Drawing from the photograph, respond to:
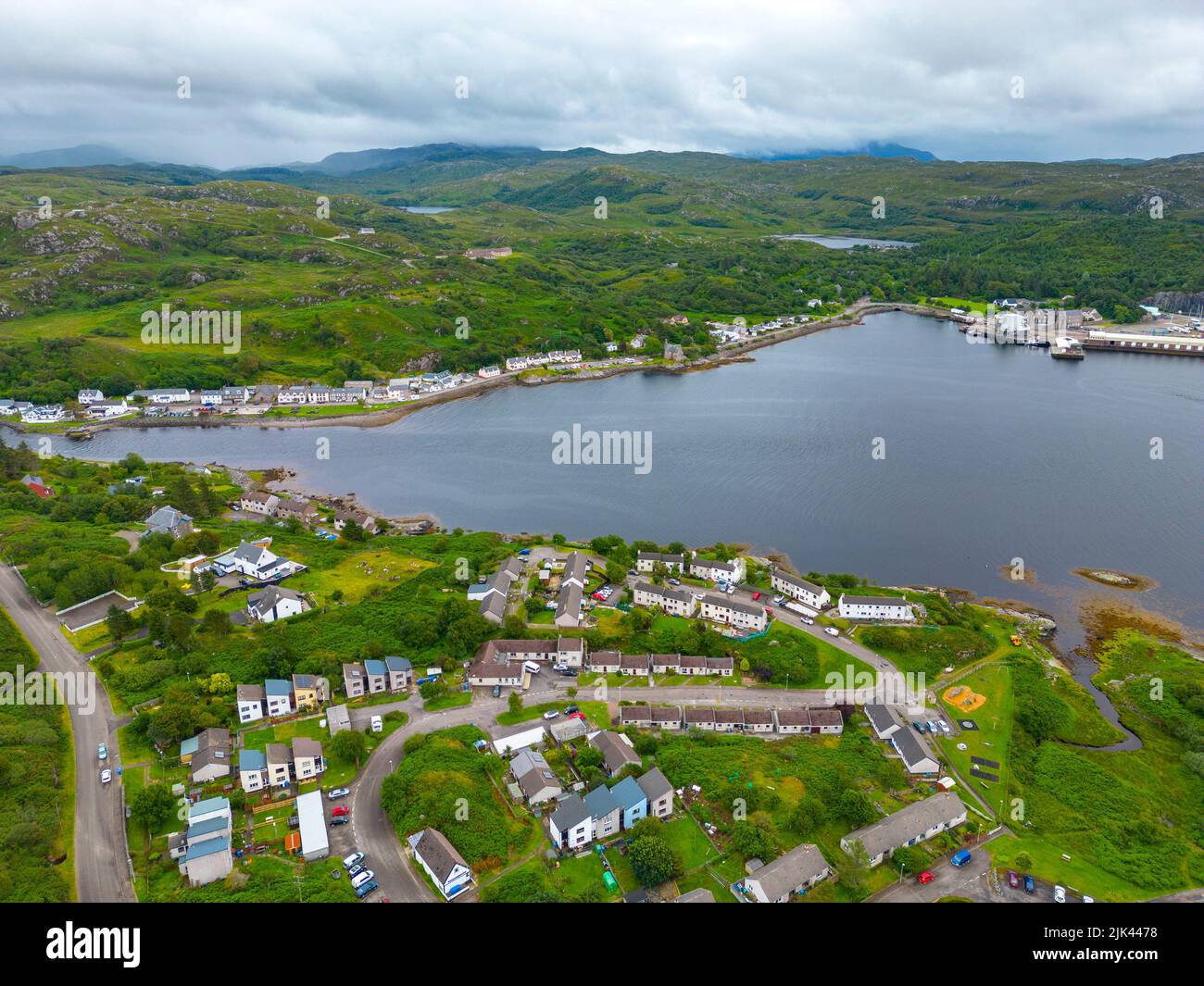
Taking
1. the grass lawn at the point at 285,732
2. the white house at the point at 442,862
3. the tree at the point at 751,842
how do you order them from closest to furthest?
the white house at the point at 442,862, the tree at the point at 751,842, the grass lawn at the point at 285,732

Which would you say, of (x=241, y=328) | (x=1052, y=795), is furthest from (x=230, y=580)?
(x=241, y=328)

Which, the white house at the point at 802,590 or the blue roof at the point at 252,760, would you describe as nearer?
the blue roof at the point at 252,760

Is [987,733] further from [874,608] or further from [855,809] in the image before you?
[855,809]

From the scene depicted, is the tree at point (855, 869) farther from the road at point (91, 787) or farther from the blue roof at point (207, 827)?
the road at point (91, 787)

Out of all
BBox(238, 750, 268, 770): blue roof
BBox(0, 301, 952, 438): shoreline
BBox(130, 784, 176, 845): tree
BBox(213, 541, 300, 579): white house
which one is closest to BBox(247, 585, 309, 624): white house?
BBox(213, 541, 300, 579): white house

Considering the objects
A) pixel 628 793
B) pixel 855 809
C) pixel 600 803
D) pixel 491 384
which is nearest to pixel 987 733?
pixel 855 809

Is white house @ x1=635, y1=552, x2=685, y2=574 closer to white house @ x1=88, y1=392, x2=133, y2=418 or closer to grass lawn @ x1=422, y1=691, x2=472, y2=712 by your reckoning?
grass lawn @ x1=422, y1=691, x2=472, y2=712

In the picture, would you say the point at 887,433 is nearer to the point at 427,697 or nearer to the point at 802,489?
the point at 802,489

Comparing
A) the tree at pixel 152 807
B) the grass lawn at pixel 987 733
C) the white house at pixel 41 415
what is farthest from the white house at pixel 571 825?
the white house at pixel 41 415
